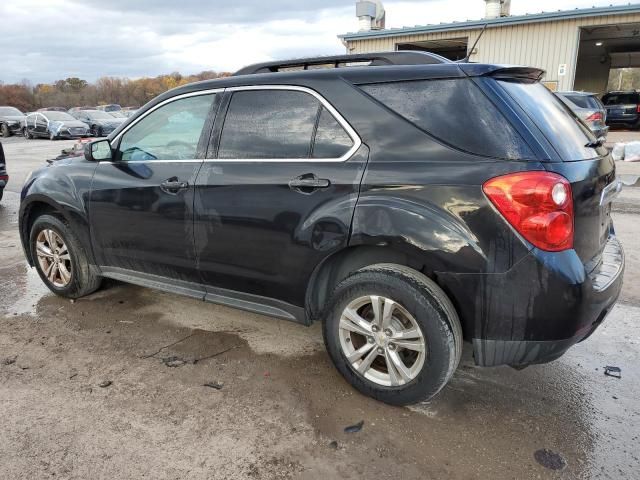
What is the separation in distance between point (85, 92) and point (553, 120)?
67.5 meters

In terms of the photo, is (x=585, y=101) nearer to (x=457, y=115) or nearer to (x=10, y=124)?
(x=457, y=115)

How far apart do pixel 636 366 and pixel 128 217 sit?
11.6 feet

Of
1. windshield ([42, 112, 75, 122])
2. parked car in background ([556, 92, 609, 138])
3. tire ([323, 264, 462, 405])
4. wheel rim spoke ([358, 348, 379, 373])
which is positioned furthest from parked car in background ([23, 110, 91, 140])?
wheel rim spoke ([358, 348, 379, 373])

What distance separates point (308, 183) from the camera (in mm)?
2910

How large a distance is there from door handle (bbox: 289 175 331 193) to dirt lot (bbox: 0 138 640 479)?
1.16 metres

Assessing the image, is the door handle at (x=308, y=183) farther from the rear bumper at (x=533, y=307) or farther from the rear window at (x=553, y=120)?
the rear window at (x=553, y=120)

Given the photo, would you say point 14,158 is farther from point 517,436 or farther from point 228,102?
point 517,436

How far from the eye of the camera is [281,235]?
304 centimetres

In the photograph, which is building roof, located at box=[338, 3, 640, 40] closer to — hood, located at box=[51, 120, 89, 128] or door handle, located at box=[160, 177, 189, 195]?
hood, located at box=[51, 120, 89, 128]

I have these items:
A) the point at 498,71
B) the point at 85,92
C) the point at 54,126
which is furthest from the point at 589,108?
the point at 85,92

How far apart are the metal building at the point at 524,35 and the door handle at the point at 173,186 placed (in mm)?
17384

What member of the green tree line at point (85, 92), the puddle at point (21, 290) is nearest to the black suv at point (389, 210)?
the puddle at point (21, 290)

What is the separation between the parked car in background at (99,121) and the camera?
2478 centimetres

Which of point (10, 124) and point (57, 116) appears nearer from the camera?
point (57, 116)
